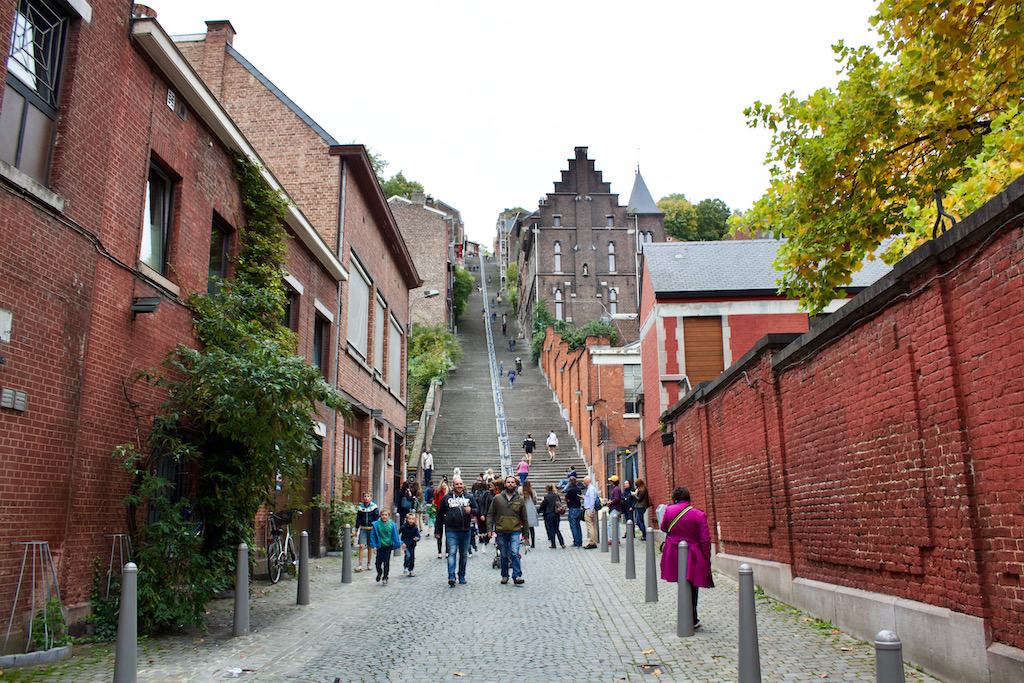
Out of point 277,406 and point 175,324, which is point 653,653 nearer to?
point 277,406

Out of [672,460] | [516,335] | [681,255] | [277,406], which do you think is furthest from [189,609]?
[516,335]

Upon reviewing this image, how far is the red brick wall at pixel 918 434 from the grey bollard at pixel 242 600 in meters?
6.21

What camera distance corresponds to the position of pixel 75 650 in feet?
24.3

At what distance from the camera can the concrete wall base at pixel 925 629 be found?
5.27 m

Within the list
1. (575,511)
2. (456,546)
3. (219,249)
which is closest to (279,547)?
(456,546)

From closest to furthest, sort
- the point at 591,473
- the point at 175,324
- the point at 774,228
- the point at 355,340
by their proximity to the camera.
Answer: the point at 175,324, the point at 774,228, the point at 355,340, the point at 591,473

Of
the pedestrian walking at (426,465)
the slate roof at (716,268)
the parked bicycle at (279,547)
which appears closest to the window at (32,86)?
the parked bicycle at (279,547)

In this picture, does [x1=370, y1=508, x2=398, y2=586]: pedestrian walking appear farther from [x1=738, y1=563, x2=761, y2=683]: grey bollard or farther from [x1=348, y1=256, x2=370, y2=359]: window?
[x1=738, y1=563, x2=761, y2=683]: grey bollard

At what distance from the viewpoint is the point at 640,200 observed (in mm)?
68688

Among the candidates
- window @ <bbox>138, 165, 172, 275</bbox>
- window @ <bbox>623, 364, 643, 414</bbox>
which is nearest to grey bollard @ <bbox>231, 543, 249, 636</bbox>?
window @ <bbox>138, 165, 172, 275</bbox>

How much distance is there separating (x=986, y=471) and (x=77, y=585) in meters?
8.04

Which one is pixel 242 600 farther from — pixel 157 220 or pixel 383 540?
pixel 157 220

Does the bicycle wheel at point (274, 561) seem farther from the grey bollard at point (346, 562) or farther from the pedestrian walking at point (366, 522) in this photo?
the pedestrian walking at point (366, 522)

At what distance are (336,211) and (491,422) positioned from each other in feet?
65.8
